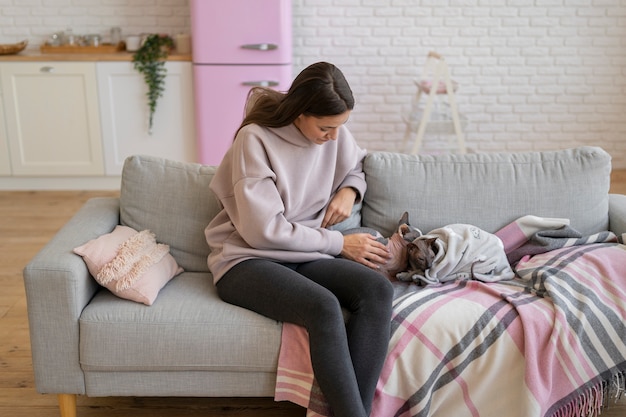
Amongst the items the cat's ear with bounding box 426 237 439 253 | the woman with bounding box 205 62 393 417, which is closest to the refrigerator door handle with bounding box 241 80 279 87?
the woman with bounding box 205 62 393 417

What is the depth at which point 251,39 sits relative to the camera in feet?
14.8

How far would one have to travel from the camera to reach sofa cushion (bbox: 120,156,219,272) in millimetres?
2576

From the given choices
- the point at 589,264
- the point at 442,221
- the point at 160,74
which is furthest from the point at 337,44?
the point at 589,264

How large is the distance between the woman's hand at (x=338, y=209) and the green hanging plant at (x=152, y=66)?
243cm

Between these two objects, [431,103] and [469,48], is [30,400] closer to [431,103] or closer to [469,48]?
[431,103]

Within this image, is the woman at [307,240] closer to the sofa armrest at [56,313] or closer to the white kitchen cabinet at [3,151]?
the sofa armrest at [56,313]

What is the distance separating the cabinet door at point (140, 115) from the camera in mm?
4664

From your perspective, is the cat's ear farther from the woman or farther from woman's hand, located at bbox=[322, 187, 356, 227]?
woman's hand, located at bbox=[322, 187, 356, 227]

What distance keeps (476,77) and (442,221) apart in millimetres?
2674

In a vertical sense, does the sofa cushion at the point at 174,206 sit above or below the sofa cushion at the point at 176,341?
above

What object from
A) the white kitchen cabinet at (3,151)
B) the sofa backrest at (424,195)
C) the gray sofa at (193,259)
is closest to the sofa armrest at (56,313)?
the gray sofa at (193,259)

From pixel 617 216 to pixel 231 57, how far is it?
2.61 meters

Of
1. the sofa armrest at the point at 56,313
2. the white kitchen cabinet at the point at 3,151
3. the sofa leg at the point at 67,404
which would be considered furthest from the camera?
the white kitchen cabinet at the point at 3,151

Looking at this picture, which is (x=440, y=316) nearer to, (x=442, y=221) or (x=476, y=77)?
(x=442, y=221)
